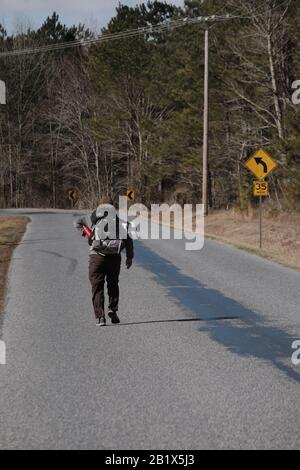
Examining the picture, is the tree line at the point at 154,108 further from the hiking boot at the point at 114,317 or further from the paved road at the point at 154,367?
the hiking boot at the point at 114,317

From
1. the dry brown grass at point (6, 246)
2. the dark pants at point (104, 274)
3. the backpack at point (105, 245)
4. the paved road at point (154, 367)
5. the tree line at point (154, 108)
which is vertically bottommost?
the dry brown grass at point (6, 246)

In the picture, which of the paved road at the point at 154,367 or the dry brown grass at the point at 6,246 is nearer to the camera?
the paved road at the point at 154,367

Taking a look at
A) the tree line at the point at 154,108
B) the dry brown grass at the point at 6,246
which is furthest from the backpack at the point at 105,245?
the tree line at the point at 154,108

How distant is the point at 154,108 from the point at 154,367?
50586mm

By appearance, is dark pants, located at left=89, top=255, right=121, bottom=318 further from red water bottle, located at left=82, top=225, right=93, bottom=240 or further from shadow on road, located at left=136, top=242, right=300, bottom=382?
shadow on road, located at left=136, top=242, right=300, bottom=382

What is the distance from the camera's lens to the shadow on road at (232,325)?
26.1ft

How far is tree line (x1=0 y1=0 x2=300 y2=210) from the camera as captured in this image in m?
32.5

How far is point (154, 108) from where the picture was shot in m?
56.6

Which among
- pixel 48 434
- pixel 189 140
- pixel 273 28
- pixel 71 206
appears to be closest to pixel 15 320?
pixel 48 434

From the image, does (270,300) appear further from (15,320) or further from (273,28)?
(273,28)

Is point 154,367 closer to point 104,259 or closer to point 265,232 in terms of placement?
point 104,259

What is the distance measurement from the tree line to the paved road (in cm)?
1494

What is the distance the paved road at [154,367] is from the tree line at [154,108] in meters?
→ 14.9

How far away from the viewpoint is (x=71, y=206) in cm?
7200
